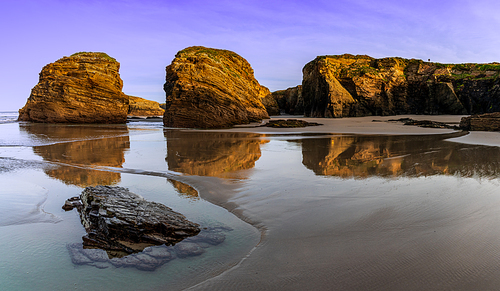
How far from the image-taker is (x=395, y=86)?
27938 mm

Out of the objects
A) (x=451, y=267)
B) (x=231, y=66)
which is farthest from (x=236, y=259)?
(x=231, y=66)

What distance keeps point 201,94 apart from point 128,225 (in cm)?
2030

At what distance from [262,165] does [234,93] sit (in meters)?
18.4

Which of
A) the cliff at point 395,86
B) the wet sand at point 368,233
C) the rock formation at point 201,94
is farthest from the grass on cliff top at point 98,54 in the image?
the wet sand at point 368,233

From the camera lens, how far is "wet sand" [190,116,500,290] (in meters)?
2.05

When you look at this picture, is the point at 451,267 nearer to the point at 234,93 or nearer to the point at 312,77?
the point at 234,93

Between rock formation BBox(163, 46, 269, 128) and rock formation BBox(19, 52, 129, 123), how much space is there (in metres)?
11.3

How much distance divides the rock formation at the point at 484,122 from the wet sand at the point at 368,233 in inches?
475

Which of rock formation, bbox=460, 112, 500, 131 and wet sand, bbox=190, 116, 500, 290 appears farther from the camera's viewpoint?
rock formation, bbox=460, 112, 500, 131

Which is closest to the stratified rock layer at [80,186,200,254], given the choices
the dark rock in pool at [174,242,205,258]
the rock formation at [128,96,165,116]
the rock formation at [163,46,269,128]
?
the dark rock in pool at [174,242,205,258]

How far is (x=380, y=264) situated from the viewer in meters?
2.22

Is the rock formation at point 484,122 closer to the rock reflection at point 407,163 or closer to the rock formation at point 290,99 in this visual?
the rock reflection at point 407,163

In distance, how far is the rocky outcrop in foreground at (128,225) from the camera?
255 centimetres

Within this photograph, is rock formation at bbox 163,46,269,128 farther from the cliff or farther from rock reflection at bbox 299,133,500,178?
rock reflection at bbox 299,133,500,178
